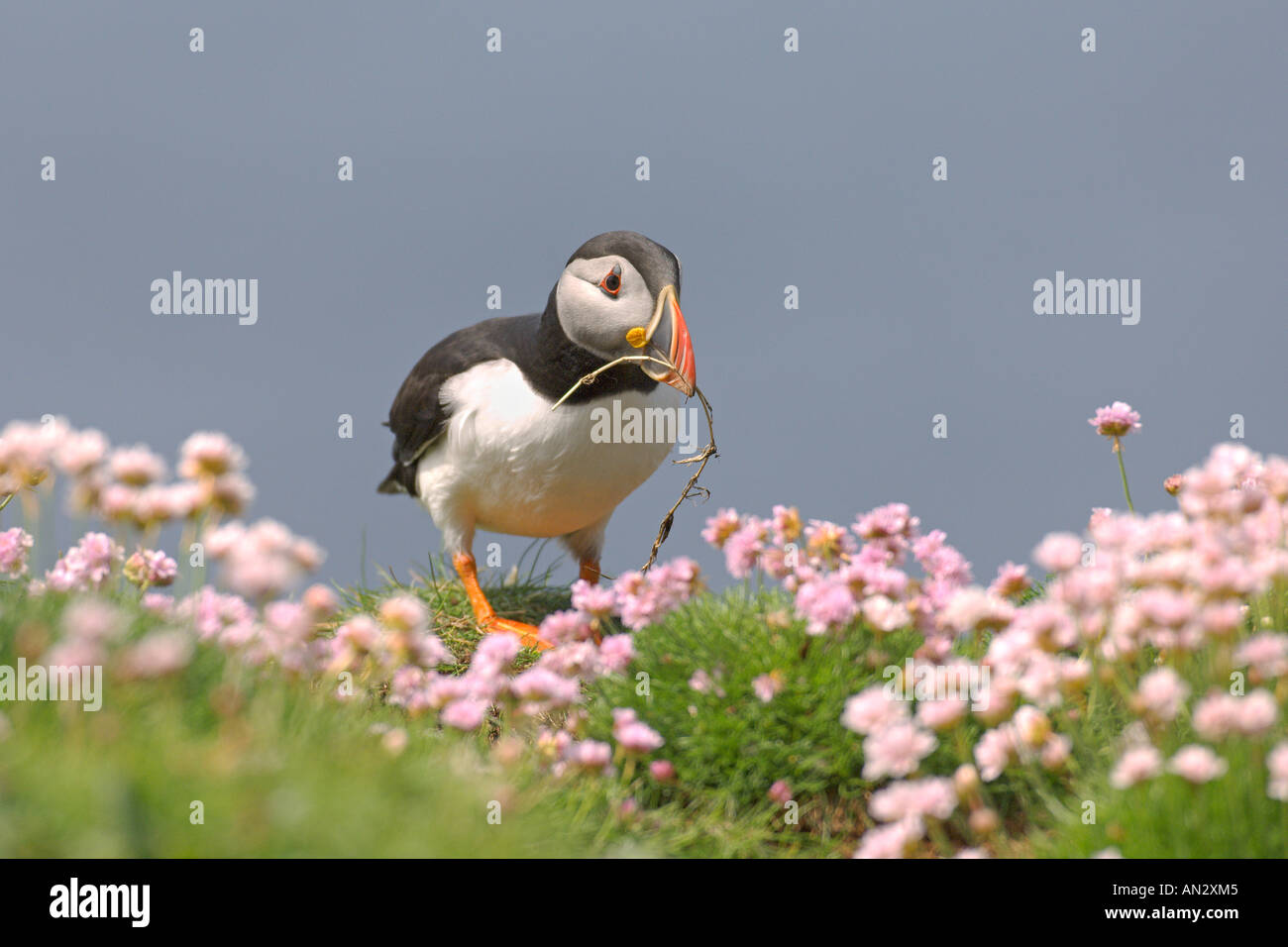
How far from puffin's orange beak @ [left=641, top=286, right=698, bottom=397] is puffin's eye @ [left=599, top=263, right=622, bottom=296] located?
0.31 metres

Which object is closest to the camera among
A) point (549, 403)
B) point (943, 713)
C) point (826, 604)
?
point (943, 713)

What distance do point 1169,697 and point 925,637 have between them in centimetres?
155

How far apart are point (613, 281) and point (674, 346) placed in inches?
28.0

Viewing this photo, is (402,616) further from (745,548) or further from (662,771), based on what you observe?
(745,548)

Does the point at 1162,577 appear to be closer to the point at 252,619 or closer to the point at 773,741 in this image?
the point at 773,741

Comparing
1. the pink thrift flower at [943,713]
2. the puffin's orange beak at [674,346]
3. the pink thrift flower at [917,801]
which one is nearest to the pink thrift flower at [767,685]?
the pink thrift flower at [943,713]

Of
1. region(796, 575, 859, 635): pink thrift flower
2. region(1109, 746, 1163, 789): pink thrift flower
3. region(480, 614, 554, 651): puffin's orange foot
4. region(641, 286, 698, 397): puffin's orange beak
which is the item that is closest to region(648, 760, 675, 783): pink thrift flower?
region(796, 575, 859, 635): pink thrift flower

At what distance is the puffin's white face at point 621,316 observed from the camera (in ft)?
20.3

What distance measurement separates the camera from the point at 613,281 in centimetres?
657

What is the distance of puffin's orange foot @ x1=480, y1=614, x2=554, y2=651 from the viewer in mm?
7125

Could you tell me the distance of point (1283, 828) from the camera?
3057 mm
